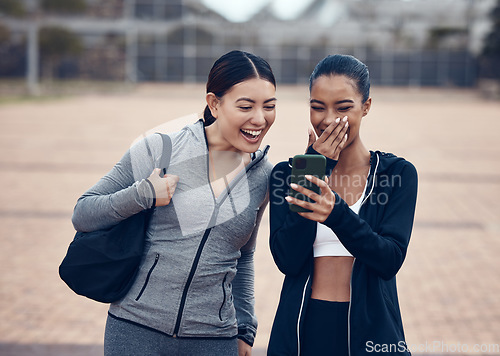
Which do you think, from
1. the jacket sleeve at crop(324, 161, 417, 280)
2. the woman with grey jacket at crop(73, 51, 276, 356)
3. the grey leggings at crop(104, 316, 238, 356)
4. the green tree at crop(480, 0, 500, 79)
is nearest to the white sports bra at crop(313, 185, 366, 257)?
the jacket sleeve at crop(324, 161, 417, 280)

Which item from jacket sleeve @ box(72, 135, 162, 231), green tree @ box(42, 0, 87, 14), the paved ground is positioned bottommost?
the paved ground

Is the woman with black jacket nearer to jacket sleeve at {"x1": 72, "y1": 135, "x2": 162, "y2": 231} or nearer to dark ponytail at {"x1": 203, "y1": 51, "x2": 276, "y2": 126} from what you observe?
dark ponytail at {"x1": 203, "y1": 51, "x2": 276, "y2": 126}

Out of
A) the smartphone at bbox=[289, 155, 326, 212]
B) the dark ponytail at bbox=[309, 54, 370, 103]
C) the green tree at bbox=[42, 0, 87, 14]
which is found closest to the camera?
the smartphone at bbox=[289, 155, 326, 212]

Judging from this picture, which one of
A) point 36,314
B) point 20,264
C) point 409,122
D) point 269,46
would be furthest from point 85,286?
point 269,46

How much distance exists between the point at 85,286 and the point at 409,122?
2048 cm

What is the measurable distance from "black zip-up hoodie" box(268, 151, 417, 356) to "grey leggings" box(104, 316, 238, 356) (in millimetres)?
220

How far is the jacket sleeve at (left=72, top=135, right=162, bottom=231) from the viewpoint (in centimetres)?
194

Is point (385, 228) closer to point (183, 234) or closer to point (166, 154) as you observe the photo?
point (183, 234)

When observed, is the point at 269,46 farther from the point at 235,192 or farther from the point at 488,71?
the point at 235,192

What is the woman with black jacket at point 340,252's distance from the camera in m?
1.91

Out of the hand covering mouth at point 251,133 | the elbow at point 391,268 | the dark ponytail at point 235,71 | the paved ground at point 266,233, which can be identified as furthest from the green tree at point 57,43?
the elbow at point 391,268

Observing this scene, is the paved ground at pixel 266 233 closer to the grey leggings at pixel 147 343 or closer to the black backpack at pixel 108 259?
the black backpack at pixel 108 259

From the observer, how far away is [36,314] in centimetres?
482

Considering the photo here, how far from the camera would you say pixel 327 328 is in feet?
6.43
